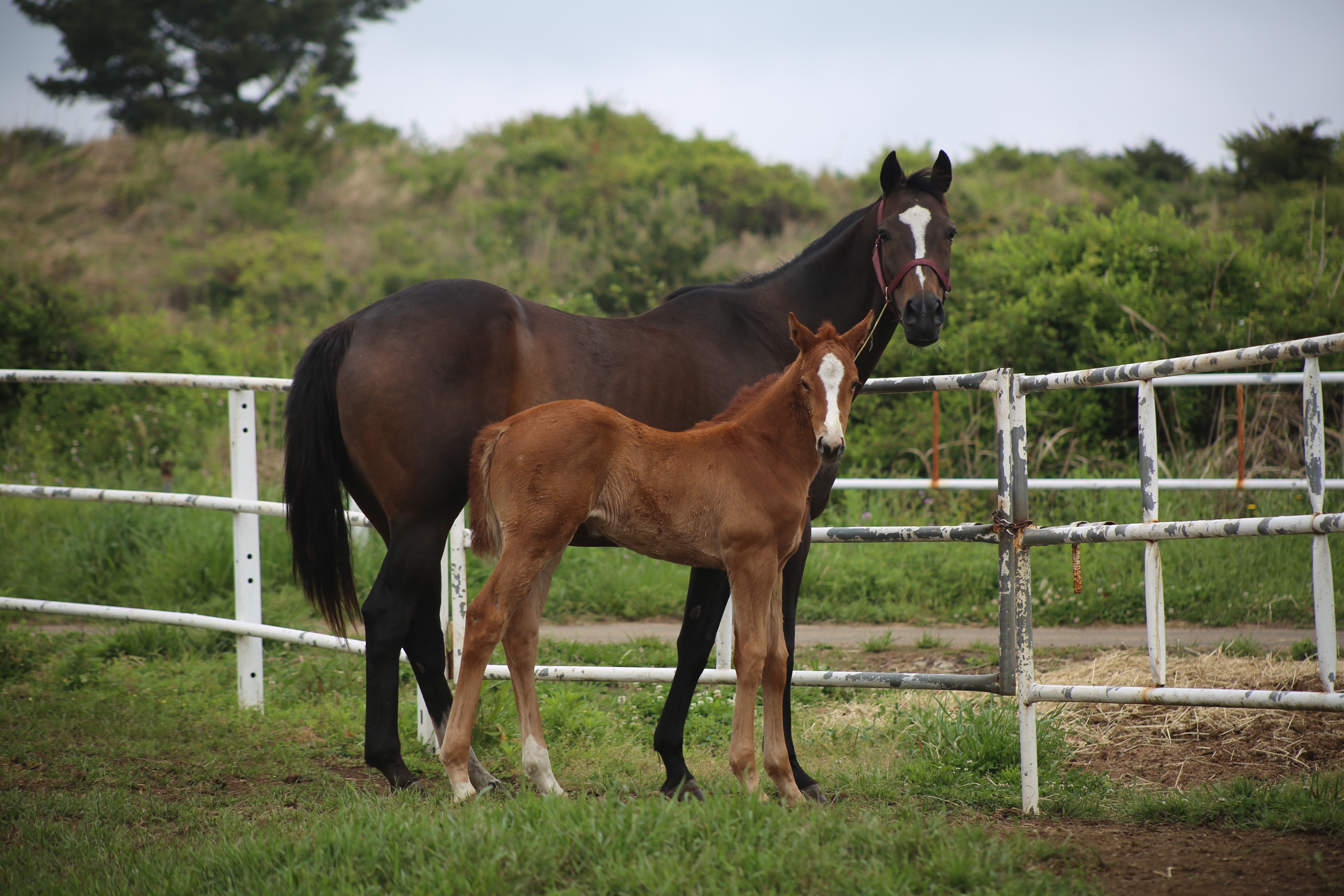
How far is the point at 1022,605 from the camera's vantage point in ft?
12.2

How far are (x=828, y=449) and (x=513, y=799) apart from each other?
62.0 inches

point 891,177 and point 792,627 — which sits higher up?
point 891,177

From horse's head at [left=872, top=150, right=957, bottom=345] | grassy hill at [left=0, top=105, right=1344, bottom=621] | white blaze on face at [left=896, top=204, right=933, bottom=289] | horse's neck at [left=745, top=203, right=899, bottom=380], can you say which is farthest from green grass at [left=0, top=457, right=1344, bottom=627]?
white blaze on face at [left=896, top=204, right=933, bottom=289]

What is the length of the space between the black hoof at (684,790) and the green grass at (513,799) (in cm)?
14

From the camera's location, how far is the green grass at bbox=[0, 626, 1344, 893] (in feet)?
9.10

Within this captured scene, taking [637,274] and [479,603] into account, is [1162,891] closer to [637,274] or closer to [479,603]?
[479,603]

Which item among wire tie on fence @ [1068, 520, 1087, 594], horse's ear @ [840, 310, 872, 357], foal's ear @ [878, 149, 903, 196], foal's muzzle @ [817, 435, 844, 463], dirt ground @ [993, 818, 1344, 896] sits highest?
foal's ear @ [878, 149, 903, 196]

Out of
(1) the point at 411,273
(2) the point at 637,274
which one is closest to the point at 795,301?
(2) the point at 637,274

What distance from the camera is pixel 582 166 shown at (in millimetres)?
24672

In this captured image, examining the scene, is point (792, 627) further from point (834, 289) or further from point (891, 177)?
point (891, 177)

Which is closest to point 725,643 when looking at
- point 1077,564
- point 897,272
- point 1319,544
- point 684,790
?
point 684,790

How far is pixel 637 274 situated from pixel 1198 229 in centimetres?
659

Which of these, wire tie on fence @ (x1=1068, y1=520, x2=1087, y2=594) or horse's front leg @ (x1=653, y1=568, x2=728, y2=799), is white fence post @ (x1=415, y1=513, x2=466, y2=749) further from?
wire tie on fence @ (x1=1068, y1=520, x2=1087, y2=594)

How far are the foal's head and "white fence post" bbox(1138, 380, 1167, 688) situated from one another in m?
1.00
